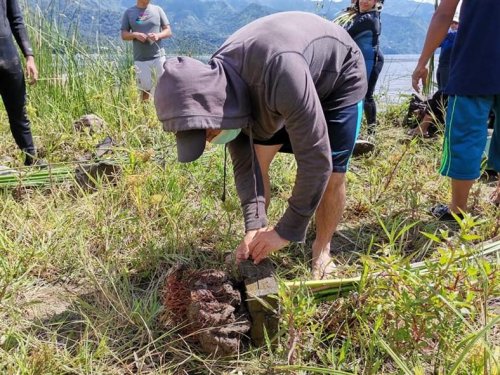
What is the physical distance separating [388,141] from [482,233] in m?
1.89

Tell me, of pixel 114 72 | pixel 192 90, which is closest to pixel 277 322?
pixel 192 90

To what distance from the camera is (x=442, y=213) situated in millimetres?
2537

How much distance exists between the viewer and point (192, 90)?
130cm

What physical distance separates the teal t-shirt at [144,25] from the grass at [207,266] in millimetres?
1556

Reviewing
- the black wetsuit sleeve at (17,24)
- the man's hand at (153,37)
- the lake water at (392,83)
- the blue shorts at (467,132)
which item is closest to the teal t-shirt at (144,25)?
the man's hand at (153,37)

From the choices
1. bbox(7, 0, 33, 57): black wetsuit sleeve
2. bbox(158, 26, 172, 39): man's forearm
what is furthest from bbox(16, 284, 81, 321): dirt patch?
bbox(158, 26, 172, 39): man's forearm

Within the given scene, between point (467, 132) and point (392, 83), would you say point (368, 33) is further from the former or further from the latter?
point (392, 83)

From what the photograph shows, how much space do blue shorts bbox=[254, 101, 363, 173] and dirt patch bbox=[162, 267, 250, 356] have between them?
66 cm

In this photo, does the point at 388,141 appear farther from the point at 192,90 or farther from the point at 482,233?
the point at 192,90

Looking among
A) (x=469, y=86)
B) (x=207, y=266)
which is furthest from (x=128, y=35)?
(x=469, y=86)

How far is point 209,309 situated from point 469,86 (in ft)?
5.29

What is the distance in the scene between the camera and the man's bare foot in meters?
1.93

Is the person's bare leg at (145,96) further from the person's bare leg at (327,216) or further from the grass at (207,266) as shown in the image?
the person's bare leg at (327,216)

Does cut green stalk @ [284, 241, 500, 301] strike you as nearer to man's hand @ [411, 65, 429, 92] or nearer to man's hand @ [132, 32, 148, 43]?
man's hand @ [411, 65, 429, 92]
